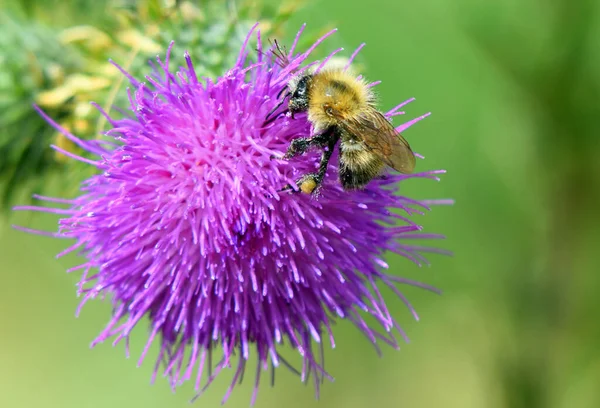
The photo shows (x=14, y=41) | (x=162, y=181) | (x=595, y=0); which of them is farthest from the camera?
(x=595, y=0)

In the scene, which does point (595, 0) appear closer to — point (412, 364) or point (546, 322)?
point (546, 322)

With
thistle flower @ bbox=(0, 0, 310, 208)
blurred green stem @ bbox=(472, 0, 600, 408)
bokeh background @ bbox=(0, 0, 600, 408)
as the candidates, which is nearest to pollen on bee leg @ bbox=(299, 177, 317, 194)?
thistle flower @ bbox=(0, 0, 310, 208)

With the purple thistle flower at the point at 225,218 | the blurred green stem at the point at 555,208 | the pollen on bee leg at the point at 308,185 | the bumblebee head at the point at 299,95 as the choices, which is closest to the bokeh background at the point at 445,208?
the blurred green stem at the point at 555,208

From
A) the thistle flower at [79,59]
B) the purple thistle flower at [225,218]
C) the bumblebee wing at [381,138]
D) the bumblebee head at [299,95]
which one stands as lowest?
the purple thistle flower at [225,218]

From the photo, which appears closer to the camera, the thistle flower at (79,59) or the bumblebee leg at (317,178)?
the bumblebee leg at (317,178)

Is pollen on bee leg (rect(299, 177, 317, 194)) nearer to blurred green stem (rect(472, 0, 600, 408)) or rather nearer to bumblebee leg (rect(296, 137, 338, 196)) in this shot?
bumblebee leg (rect(296, 137, 338, 196))

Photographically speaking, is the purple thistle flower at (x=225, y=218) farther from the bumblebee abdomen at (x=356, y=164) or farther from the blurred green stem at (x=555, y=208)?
the blurred green stem at (x=555, y=208)

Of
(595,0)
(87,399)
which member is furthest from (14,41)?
(595,0)
